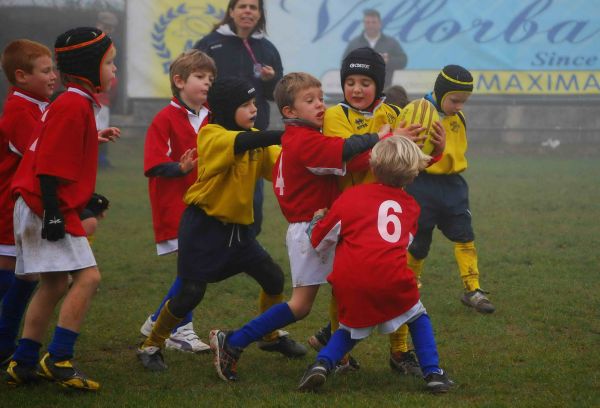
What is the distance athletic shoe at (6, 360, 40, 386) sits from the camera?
16.4ft

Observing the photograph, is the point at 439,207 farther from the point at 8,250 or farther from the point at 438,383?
the point at 8,250

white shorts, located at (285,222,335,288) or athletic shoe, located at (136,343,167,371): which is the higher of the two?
white shorts, located at (285,222,335,288)

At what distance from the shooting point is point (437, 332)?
619cm

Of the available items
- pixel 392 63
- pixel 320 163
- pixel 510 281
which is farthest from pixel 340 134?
pixel 392 63

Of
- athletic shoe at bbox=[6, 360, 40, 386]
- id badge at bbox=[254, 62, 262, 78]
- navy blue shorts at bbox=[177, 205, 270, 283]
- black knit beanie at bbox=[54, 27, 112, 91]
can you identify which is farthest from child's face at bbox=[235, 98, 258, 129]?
id badge at bbox=[254, 62, 262, 78]

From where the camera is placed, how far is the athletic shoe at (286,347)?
18.6 feet

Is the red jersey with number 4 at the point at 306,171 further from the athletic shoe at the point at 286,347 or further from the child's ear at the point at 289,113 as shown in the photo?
the athletic shoe at the point at 286,347

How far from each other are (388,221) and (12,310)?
7.26 feet

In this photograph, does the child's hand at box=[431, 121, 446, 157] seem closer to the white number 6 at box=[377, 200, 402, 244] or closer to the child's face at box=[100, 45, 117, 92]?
the white number 6 at box=[377, 200, 402, 244]

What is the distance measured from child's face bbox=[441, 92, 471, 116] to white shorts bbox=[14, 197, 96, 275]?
3.01 metres

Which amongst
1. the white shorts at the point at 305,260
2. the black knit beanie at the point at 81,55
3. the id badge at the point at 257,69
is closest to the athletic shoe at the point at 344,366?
the white shorts at the point at 305,260

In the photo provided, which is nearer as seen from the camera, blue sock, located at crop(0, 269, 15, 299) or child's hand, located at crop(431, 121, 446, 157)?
child's hand, located at crop(431, 121, 446, 157)

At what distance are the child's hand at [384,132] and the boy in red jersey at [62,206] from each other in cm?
146

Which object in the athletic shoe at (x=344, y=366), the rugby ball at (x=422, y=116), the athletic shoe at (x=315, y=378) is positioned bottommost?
the athletic shoe at (x=344, y=366)
